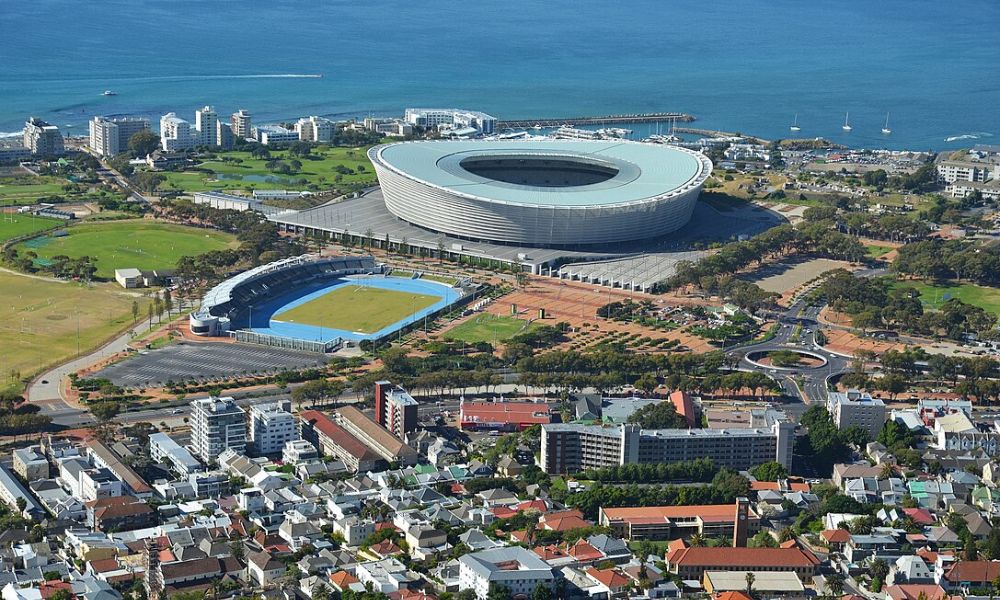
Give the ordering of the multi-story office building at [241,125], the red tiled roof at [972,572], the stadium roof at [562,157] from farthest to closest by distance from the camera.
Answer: the multi-story office building at [241,125] < the stadium roof at [562,157] < the red tiled roof at [972,572]

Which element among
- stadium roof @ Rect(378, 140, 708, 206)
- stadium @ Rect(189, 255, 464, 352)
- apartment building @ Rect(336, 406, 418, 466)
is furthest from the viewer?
stadium roof @ Rect(378, 140, 708, 206)

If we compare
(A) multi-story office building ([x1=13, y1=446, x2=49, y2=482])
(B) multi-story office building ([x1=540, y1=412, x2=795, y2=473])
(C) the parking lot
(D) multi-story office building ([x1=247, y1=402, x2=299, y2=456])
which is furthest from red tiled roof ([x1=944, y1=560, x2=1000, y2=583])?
(C) the parking lot

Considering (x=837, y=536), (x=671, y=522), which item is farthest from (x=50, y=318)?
(x=837, y=536)

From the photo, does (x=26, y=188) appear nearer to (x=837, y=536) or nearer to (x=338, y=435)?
(x=338, y=435)

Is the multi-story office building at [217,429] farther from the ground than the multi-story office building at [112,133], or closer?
closer

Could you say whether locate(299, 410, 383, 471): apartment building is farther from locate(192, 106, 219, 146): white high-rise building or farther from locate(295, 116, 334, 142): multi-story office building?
locate(295, 116, 334, 142): multi-story office building

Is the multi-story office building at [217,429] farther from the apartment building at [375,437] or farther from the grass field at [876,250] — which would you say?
the grass field at [876,250]

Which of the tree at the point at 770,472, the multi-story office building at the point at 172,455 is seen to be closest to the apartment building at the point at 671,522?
the tree at the point at 770,472
